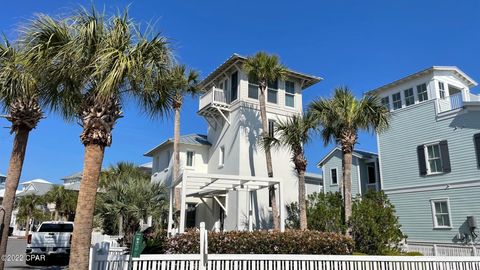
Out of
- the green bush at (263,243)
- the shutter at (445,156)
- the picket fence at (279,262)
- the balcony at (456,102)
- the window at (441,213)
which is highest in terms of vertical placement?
the balcony at (456,102)

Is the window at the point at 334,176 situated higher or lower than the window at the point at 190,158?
lower

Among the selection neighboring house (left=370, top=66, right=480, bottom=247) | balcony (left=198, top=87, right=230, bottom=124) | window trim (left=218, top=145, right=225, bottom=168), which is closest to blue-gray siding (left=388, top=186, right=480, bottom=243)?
neighboring house (left=370, top=66, right=480, bottom=247)

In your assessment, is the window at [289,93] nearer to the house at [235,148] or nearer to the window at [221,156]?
the house at [235,148]

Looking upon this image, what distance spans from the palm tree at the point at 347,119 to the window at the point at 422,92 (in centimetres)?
675

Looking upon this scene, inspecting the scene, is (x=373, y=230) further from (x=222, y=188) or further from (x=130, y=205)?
(x=130, y=205)

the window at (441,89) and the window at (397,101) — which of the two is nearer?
the window at (441,89)

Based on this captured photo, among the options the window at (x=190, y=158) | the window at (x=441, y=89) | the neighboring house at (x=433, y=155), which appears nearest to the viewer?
the neighboring house at (x=433, y=155)

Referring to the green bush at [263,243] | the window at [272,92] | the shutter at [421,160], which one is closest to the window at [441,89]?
the shutter at [421,160]

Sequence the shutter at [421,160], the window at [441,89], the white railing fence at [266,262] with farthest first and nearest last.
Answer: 1. the window at [441,89]
2. the shutter at [421,160]
3. the white railing fence at [266,262]

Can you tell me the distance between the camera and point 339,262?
9.52 meters

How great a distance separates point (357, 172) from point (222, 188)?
12.9 meters

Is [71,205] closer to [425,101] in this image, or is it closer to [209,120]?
[209,120]

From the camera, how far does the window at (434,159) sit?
20.6m

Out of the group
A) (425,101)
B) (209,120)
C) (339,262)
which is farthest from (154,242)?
(425,101)
